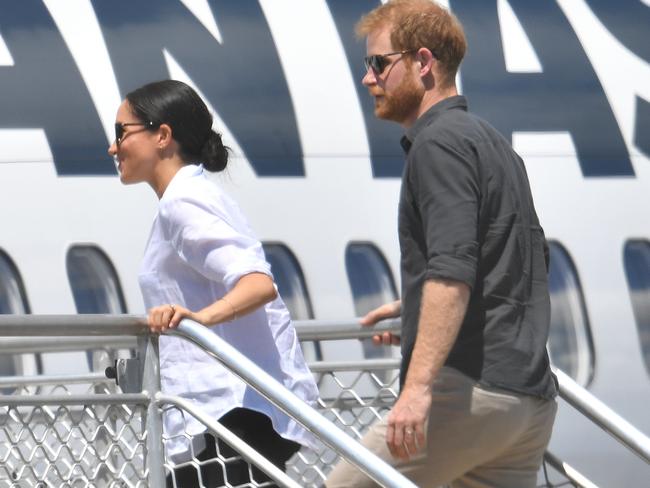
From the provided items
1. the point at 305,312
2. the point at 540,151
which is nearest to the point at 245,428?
the point at 305,312

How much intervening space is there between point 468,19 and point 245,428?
3831mm

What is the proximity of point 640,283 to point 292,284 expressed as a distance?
1780 millimetres

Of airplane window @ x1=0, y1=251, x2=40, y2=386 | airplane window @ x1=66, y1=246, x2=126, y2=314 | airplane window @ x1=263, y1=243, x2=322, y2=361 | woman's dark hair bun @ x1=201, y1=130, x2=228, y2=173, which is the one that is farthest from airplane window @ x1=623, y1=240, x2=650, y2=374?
woman's dark hair bun @ x1=201, y1=130, x2=228, y2=173

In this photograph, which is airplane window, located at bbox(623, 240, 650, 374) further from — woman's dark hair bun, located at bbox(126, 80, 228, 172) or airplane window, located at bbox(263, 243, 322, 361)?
woman's dark hair bun, located at bbox(126, 80, 228, 172)

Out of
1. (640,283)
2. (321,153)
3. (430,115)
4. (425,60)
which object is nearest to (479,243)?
(430,115)

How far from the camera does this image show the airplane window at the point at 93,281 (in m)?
5.32

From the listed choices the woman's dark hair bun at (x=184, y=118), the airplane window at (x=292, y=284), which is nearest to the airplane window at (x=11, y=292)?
the airplane window at (x=292, y=284)

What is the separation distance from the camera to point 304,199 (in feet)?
19.1

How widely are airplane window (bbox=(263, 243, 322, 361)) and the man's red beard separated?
3000 millimetres

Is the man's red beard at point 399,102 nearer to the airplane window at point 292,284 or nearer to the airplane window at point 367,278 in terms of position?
the airplane window at point 292,284

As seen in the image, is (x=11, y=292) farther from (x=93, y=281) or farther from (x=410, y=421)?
(x=410, y=421)

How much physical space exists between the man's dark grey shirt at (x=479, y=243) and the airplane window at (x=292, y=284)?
308cm

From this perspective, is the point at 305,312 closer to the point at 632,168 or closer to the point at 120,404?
the point at 632,168

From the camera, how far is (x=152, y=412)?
2754 mm
